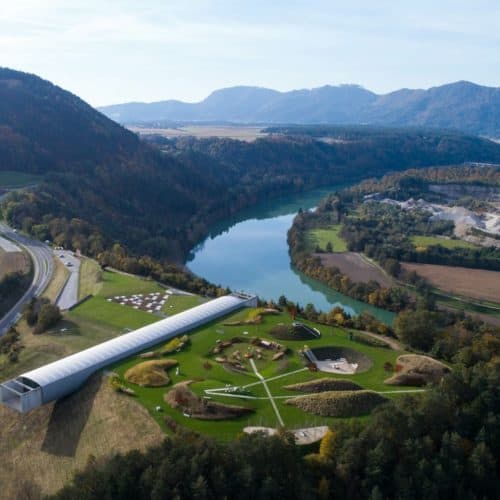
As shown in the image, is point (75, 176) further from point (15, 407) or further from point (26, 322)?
point (15, 407)

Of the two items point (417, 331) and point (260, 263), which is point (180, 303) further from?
point (260, 263)

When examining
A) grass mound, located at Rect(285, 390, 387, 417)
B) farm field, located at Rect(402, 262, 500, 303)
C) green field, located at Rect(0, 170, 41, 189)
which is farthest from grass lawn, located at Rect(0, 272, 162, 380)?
green field, located at Rect(0, 170, 41, 189)

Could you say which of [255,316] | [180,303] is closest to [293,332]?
[255,316]

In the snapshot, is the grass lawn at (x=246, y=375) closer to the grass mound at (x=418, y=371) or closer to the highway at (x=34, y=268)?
the grass mound at (x=418, y=371)

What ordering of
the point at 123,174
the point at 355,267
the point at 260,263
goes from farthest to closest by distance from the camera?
1. the point at 123,174
2. the point at 260,263
3. the point at 355,267

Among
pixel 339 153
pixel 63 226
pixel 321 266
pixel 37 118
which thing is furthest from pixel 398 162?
pixel 63 226

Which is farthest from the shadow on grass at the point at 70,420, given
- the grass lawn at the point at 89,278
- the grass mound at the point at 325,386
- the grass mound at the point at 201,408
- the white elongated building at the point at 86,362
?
the grass lawn at the point at 89,278

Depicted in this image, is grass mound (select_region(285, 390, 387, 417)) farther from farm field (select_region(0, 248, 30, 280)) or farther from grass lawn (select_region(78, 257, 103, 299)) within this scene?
farm field (select_region(0, 248, 30, 280))
